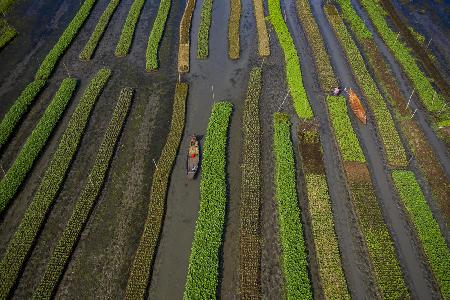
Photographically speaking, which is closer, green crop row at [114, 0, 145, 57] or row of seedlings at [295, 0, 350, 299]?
row of seedlings at [295, 0, 350, 299]

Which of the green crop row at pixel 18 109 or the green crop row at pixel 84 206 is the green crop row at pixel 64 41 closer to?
the green crop row at pixel 18 109

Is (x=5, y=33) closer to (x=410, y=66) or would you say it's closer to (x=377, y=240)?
(x=377, y=240)

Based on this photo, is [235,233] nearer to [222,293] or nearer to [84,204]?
[222,293]

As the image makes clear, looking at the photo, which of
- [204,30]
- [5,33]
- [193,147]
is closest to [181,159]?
[193,147]

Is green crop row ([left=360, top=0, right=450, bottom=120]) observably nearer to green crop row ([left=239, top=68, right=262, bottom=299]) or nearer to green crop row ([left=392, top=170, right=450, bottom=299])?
green crop row ([left=392, top=170, right=450, bottom=299])

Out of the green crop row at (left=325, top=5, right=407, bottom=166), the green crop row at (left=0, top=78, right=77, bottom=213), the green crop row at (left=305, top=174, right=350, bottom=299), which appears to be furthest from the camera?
the green crop row at (left=325, top=5, right=407, bottom=166)

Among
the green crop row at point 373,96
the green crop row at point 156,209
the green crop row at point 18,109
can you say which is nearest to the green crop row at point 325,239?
the green crop row at point 373,96

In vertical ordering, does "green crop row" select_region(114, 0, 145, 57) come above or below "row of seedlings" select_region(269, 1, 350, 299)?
above

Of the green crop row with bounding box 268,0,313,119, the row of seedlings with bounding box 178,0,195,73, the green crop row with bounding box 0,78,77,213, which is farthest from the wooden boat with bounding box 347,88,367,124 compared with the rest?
the green crop row with bounding box 0,78,77,213
